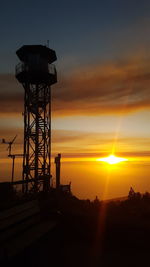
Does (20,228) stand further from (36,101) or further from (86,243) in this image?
(36,101)

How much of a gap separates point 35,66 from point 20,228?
21.4m

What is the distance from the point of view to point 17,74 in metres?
28.5

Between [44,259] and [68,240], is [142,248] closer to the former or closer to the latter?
[68,240]

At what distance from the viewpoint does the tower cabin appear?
28.2 meters

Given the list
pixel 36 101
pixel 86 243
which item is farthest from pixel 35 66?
pixel 86 243

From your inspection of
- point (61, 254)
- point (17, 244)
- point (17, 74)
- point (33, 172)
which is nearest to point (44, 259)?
point (61, 254)

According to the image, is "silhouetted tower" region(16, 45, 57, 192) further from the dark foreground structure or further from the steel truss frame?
the dark foreground structure

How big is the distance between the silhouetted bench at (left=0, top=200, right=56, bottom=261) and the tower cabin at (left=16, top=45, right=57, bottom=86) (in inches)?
760

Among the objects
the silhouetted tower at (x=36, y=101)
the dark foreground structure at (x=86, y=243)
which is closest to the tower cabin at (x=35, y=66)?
the silhouetted tower at (x=36, y=101)

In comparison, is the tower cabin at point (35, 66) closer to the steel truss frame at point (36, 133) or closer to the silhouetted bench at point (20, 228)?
the steel truss frame at point (36, 133)

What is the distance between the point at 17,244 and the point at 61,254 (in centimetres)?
200

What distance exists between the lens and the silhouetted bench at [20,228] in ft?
26.5

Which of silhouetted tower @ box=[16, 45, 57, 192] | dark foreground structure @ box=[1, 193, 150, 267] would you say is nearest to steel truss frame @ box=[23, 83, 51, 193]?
silhouetted tower @ box=[16, 45, 57, 192]

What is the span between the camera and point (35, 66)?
1118 inches
